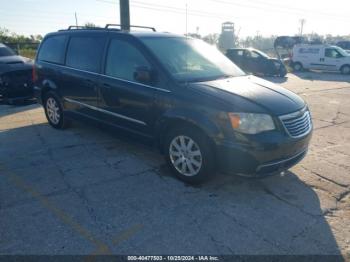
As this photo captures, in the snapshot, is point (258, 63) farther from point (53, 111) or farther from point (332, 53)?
point (53, 111)

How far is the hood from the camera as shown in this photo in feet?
12.0

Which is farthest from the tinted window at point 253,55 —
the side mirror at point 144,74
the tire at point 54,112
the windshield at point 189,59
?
the side mirror at point 144,74

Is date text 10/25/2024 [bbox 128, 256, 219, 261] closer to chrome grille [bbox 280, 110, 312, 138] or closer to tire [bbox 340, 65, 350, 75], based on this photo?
chrome grille [bbox 280, 110, 312, 138]

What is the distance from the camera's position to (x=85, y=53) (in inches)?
208

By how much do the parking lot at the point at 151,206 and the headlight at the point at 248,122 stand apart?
2.74 ft

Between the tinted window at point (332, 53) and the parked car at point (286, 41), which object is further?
the parked car at point (286, 41)

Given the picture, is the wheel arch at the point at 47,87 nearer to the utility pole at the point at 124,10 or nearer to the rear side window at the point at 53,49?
the rear side window at the point at 53,49

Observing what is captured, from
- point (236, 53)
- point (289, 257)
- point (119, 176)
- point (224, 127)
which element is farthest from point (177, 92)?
point (236, 53)

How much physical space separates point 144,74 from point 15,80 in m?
6.86

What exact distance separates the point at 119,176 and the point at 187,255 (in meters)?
1.84

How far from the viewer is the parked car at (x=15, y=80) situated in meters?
9.29

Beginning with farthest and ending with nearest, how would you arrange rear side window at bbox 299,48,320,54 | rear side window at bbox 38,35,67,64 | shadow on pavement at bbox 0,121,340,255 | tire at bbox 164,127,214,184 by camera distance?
rear side window at bbox 299,48,320,54 < rear side window at bbox 38,35,67,64 < tire at bbox 164,127,214,184 < shadow on pavement at bbox 0,121,340,255

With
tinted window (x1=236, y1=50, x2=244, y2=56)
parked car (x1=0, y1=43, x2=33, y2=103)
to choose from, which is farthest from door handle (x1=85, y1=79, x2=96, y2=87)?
tinted window (x1=236, y1=50, x2=244, y2=56)

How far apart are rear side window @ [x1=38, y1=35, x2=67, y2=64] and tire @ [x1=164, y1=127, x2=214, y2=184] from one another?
Result: 300 cm
